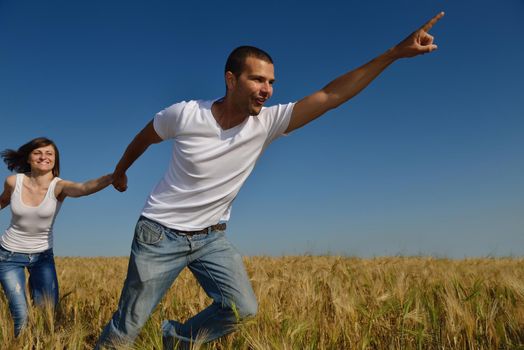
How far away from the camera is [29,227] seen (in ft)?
13.0

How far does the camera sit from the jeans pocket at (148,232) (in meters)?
2.80

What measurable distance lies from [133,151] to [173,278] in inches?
39.7

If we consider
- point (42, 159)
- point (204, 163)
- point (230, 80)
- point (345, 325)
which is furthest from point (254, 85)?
point (42, 159)

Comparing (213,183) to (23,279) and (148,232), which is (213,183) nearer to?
(148,232)

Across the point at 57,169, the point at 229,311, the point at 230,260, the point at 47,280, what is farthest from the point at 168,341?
the point at 57,169

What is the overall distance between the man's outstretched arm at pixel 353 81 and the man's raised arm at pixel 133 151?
3.12 feet

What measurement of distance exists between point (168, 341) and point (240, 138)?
1440mm

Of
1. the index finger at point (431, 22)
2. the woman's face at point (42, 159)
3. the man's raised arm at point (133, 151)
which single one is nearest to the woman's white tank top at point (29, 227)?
the woman's face at point (42, 159)

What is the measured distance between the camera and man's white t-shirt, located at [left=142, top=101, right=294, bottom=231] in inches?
112

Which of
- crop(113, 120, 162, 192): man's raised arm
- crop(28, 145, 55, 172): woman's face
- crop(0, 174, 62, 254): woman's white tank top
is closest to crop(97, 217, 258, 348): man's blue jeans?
crop(113, 120, 162, 192): man's raised arm

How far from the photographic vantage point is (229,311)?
9.66 feet

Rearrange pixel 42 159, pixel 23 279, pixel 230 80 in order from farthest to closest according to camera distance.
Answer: pixel 42 159
pixel 23 279
pixel 230 80

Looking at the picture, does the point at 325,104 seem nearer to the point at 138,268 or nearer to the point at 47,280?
the point at 138,268

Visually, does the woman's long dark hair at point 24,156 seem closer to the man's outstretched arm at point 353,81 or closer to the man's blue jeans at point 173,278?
the man's blue jeans at point 173,278
